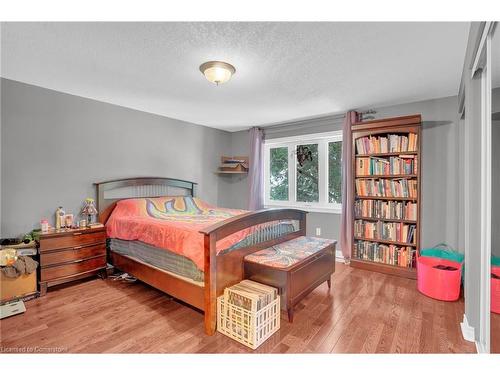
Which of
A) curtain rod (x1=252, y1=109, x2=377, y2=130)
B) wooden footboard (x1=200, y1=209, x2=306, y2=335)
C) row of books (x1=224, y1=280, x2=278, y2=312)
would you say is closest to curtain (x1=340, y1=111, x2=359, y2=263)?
curtain rod (x1=252, y1=109, x2=377, y2=130)

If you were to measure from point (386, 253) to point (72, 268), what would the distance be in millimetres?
3758

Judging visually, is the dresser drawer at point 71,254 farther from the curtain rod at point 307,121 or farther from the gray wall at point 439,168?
the gray wall at point 439,168

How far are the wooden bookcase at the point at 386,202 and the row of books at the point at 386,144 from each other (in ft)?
0.05

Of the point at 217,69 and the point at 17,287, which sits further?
the point at 17,287

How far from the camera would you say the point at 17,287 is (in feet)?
7.84

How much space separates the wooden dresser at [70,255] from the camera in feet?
8.39

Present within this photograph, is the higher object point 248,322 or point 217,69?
point 217,69

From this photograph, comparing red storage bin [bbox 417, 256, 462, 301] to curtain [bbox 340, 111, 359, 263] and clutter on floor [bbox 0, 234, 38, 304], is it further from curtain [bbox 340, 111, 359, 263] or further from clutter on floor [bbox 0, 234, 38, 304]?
clutter on floor [bbox 0, 234, 38, 304]

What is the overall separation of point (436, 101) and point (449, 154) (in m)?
0.69

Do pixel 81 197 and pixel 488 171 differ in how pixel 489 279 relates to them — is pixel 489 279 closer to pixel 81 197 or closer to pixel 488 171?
pixel 488 171

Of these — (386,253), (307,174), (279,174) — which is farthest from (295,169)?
(386,253)

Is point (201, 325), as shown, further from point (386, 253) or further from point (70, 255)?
point (386, 253)
